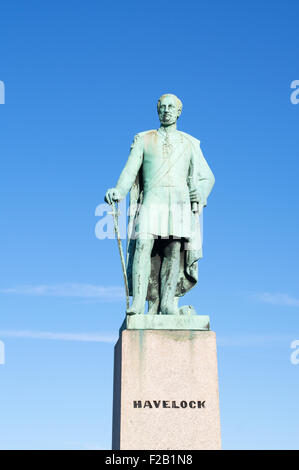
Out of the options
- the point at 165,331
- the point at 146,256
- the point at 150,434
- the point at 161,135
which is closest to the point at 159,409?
the point at 150,434

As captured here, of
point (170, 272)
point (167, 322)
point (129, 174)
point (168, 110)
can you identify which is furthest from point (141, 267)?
point (168, 110)

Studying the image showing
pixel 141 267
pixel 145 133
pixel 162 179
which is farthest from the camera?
pixel 145 133

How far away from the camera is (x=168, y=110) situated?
12555 mm

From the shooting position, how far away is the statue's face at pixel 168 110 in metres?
12.6

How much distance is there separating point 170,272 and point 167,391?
2.19 m

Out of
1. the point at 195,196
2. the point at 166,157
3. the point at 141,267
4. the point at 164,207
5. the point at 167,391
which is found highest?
the point at 166,157

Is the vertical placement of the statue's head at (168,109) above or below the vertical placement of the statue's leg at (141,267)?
above

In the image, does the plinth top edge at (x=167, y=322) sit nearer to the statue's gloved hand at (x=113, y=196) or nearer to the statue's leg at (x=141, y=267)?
the statue's leg at (x=141, y=267)

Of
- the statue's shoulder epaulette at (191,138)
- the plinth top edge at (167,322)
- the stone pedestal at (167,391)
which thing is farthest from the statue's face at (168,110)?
the stone pedestal at (167,391)

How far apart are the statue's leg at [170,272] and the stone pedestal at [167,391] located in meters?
0.82

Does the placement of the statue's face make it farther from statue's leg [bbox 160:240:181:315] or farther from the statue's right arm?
statue's leg [bbox 160:240:181:315]

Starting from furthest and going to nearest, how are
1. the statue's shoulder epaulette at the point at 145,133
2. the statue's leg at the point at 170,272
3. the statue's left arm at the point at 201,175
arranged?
1. the statue's shoulder epaulette at the point at 145,133
2. the statue's left arm at the point at 201,175
3. the statue's leg at the point at 170,272

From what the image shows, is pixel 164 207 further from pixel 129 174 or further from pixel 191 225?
pixel 129 174
